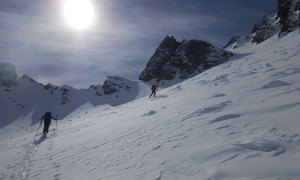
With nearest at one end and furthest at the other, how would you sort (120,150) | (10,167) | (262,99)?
(120,150) → (262,99) → (10,167)

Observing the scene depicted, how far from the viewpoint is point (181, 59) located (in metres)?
97.5

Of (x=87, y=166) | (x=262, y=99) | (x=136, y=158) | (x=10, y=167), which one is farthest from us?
(x=10, y=167)

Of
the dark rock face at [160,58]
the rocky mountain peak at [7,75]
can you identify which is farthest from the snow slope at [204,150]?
the rocky mountain peak at [7,75]

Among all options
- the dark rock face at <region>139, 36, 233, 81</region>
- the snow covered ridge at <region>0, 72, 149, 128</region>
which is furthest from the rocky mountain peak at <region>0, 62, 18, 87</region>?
the dark rock face at <region>139, 36, 233, 81</region>

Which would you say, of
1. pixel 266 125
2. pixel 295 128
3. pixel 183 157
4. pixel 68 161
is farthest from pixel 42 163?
pixel 295 128

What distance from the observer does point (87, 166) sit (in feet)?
29.1

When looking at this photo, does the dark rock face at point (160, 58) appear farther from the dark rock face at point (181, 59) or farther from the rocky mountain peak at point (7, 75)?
the rocky mountain peak at point (7, 75)

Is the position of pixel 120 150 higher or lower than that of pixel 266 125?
lower

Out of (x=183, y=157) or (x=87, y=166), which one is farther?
(x=87, y=166)

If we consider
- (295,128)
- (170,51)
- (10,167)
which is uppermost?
(170,51)

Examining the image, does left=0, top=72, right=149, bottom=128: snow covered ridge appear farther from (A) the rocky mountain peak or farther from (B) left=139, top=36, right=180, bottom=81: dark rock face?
(B) left=139, top=36, right=180, bottom=81: dark rock face

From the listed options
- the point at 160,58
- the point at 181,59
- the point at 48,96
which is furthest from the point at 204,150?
the point at 160,58

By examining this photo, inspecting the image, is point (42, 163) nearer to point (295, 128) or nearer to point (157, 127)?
point (157, 127)

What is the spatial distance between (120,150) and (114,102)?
68.4 metres
